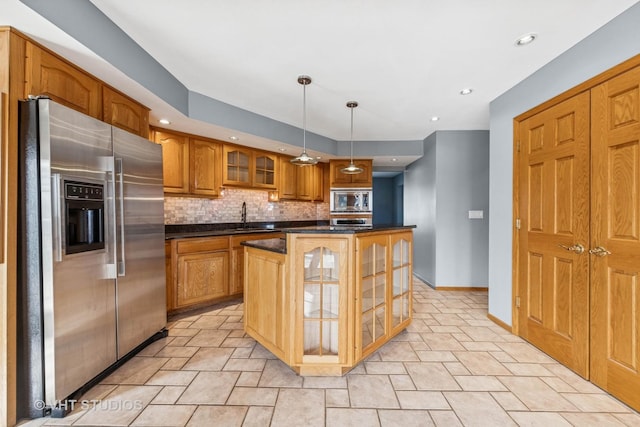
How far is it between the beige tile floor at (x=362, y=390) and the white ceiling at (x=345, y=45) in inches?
89.1

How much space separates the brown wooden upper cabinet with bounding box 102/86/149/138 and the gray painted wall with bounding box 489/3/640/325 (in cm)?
367

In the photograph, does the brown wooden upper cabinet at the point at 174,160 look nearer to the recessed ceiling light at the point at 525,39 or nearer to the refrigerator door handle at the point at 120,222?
the refrigerator door handle at the point at 120,222

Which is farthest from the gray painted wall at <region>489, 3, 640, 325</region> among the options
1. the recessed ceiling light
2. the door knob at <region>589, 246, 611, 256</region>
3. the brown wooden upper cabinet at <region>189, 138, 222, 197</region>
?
the brown wooden upper cabinet at <region>189, 138, 222, 197</region>

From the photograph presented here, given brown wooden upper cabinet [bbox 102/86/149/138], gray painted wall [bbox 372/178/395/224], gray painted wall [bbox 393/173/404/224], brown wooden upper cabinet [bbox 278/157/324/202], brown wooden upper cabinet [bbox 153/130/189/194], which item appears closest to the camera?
brown wooden upper cabinet [bbox 102/86/149/138]

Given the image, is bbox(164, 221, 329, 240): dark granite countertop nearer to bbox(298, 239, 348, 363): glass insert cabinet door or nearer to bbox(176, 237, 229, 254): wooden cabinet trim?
bbox(176, 237, 229, 254): wooden cabinet trim

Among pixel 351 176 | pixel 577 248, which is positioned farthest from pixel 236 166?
pixel 577 248

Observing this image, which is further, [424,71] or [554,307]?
[424,71]

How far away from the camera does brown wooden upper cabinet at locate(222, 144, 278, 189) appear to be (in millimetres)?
3971

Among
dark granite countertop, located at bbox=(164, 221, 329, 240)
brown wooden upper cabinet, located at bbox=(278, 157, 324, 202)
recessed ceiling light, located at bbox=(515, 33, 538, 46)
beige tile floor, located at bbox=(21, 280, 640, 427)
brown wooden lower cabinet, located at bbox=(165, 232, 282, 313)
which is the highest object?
recessed ceiling light, located at bbox=(515, 33, 538, 46)

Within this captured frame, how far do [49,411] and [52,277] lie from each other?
32.1 inches

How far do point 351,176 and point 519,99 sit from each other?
2886 millimetres

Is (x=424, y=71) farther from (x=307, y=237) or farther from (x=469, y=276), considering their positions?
(x=469, y=276)

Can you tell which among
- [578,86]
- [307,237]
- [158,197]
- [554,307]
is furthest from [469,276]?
[158,197]

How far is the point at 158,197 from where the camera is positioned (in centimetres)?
254
